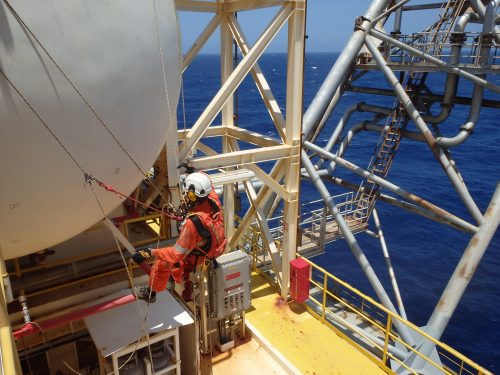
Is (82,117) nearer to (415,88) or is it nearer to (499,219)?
(499,219)

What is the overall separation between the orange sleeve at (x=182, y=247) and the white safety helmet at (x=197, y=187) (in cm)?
43

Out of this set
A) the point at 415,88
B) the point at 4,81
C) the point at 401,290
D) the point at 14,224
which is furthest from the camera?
the point at 401,290

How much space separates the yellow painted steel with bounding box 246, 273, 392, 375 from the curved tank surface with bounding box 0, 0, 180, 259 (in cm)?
479

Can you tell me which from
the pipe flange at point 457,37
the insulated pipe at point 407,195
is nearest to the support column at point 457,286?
the insulated pipe at point 407,195

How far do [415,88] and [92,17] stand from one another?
11945 millimetres

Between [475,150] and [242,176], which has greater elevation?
[242,176]

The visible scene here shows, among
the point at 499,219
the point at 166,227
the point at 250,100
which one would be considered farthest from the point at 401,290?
the point at 250,100

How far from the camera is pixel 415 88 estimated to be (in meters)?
13.7

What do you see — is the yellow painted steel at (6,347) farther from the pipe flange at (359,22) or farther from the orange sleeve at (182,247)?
the pipe flange at (359,22)

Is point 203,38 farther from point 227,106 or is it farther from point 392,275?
point 392,275

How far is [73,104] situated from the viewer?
14.0 ft

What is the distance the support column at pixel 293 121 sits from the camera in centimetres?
822

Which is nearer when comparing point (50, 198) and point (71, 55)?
point (71, 55)

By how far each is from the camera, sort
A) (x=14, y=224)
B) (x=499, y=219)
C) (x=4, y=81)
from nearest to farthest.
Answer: (x=4, y=81) → (x=14, y=224) → (x=499, y=219)
